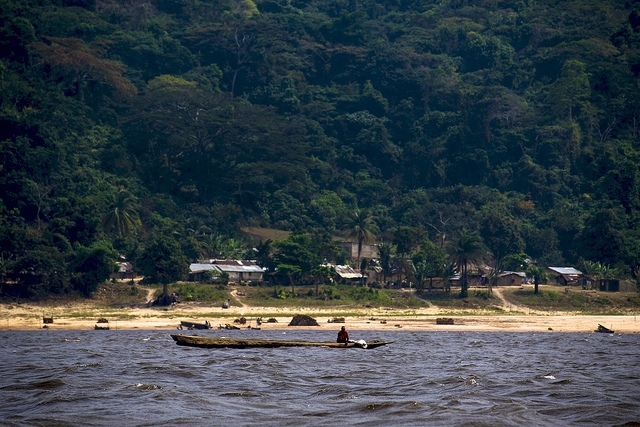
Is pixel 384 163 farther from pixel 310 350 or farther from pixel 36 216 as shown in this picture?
pixel 310 350

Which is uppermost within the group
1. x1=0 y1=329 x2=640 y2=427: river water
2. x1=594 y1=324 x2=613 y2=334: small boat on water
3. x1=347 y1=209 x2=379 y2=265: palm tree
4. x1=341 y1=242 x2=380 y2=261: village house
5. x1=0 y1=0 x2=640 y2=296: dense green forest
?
x1=0 y1=0 x2=640 y2=296: dense green forest

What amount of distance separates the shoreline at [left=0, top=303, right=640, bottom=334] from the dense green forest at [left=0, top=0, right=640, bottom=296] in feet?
20.7

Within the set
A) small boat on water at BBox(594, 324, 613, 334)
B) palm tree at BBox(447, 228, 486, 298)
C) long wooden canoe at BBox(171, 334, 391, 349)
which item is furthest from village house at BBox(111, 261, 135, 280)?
long wooden canoe at BBox(171, 334, 391, 349)

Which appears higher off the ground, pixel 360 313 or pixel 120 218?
pixel 120 218

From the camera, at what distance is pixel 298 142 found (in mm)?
154000

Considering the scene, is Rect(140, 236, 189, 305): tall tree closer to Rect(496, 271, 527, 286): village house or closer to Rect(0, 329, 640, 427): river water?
Rect(0, 329, 640, 427): river water

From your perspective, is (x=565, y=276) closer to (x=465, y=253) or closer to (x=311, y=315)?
(x=465, y=253)

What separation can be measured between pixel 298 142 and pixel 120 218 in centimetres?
4423

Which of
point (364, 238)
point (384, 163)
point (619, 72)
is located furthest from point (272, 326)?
point (619, 72)

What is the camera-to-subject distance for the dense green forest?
116562 mm

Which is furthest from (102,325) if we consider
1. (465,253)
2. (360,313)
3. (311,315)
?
(465,253)

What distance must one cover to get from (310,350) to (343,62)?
140m

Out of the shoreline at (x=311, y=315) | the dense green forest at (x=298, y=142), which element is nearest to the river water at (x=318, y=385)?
the shoreline at (x=311, y=315)

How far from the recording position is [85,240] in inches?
4144
